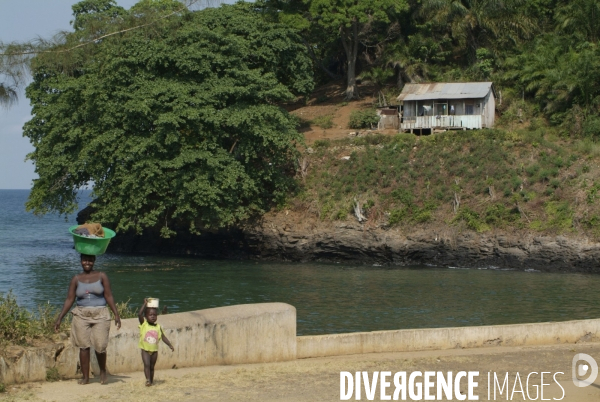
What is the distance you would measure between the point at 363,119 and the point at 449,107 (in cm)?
541

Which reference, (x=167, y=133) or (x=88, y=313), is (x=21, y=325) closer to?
(x=88, y=313)

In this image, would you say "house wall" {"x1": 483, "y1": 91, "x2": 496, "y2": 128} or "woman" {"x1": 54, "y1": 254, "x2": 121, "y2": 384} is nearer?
"woman" {"x1": 54, "y1": 254, "x2": 121, "y2": 384}

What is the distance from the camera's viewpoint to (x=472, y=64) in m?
49.8

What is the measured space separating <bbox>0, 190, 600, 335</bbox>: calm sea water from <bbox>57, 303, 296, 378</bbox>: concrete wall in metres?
7.42

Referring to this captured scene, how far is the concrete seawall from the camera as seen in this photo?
9.36 metres

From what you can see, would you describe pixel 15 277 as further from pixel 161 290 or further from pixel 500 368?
pixel 500 368

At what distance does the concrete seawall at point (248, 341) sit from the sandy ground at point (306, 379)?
0.60 feet

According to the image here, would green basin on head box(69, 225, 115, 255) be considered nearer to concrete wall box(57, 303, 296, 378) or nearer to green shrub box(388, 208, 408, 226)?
concrete wall box(57, 303, 296, 378)

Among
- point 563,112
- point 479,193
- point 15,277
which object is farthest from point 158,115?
point 563,112

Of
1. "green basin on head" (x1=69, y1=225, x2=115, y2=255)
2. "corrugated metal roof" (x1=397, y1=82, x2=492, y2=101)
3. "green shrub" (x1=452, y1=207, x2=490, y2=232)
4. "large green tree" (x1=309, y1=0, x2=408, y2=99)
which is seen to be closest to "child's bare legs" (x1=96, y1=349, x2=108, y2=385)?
"green basin on head" (x1=69, y1=225, x2=115, y2=255)

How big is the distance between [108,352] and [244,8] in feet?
129

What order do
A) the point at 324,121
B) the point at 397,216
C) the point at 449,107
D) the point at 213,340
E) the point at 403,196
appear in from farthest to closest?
the point at 324,121 < the point at 449,107 < the point at 403,196 < the point at 397,216 < the point at 213,340

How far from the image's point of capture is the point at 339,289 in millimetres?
26984

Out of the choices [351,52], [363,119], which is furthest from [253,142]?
[351,52]
